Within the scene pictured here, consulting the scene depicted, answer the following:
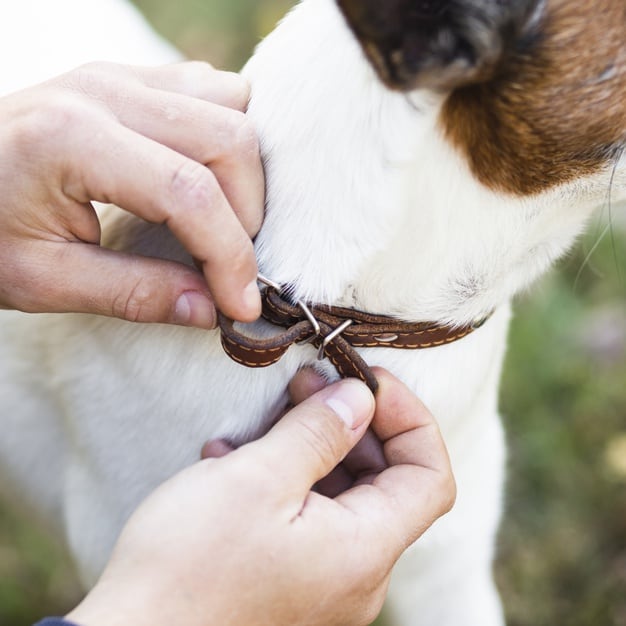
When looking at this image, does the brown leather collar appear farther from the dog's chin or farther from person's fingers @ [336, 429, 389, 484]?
the dog's chin

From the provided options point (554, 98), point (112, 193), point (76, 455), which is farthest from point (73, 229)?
point (554, 98)

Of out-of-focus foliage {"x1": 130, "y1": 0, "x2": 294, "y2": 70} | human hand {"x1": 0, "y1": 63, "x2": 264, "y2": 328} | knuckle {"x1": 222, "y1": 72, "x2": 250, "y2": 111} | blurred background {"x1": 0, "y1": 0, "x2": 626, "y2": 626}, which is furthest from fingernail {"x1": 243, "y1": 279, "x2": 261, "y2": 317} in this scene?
out-of-focus foliage {"x1": 130, "y1": 0, "x2": 294, "y2": 70}

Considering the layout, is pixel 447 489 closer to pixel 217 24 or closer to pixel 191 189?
pixel 191 189

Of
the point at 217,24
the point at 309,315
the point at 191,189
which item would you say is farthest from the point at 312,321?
the point at 217,24

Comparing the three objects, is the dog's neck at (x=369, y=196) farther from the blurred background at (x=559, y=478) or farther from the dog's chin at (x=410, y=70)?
the blurred background at (x=559, y=478)

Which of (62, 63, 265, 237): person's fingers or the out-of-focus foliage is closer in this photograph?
(62, 63, 265, 237): person's fingers

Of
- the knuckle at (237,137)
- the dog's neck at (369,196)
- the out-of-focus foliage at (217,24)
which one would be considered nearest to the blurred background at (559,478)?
the dog's neck at (369,196)
